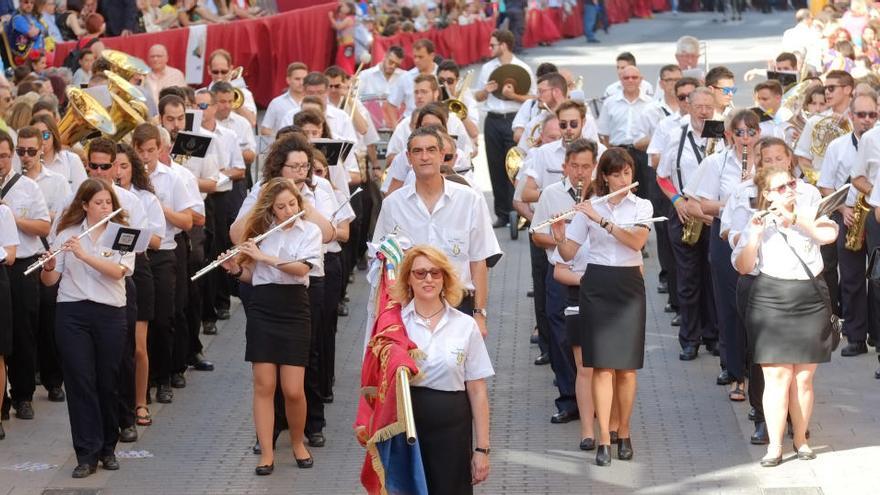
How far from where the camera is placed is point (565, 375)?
11.8 m

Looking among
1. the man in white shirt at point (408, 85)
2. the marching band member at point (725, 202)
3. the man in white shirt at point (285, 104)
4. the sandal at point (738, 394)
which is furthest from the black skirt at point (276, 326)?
the man in white shirt at point (408, 85)

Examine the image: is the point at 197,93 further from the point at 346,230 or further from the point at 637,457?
the point at 637,457

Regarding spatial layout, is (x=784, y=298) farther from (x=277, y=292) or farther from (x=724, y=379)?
(x=277, y=292)

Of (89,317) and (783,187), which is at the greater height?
(783,187)

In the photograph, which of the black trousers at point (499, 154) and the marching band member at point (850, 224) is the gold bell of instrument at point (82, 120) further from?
the black trousers at point (499, 154)

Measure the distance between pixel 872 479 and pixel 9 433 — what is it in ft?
19.0

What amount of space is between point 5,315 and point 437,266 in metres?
4.23

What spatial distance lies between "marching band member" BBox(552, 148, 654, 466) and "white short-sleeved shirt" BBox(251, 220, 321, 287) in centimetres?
166

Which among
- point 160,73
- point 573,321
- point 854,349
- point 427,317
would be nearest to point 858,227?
point 854,349

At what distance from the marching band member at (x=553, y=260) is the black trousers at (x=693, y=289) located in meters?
1.57

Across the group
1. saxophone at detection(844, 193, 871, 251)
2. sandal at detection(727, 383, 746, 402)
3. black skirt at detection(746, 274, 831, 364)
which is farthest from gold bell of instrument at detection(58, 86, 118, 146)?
saxophone at detection(844, 193, 871, 251)

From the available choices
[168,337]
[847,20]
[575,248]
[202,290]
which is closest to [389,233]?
[575,248]

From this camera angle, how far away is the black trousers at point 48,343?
12344mm

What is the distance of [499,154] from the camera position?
734 inches
